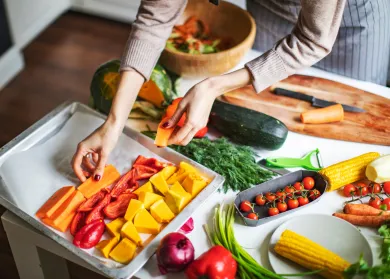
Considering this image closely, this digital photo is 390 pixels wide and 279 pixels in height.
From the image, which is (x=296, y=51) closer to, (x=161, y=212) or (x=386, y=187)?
(x=386, y=187)

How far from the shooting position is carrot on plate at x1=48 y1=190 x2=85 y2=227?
1.50 meters

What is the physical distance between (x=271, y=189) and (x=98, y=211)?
52cm

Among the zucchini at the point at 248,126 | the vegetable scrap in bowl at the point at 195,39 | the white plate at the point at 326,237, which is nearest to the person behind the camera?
the white plate at the point at 326,237

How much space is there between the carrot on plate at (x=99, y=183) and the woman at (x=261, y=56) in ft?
0.06

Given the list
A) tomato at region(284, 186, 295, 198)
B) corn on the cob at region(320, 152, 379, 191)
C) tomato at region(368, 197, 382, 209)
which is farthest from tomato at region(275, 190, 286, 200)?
tomato at region(368, 197, 382, 209)

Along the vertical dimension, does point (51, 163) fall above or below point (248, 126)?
below

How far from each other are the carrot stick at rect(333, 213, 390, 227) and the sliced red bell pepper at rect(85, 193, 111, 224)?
689 millimetres

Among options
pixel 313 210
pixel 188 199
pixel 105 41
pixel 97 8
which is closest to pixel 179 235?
pixel 188 199

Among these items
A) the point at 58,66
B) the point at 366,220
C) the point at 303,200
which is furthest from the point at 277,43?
the point at 58,66

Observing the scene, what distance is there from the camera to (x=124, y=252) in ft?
4.63

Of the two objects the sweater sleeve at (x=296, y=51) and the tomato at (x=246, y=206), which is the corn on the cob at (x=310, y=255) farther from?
the sweater sleeve at (x=296, y=51)

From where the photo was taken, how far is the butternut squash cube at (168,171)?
164 cm

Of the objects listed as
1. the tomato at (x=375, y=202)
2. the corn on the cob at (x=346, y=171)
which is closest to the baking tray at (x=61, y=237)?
the corn on the cob at (x=346, y=171)

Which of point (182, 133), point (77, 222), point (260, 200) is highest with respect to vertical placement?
point (182, 133)
